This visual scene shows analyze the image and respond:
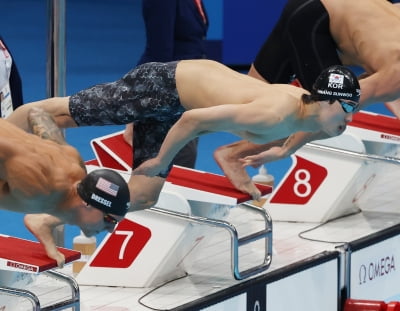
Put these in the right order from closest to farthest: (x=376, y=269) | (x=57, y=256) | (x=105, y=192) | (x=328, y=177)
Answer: (x=105, y=192)
(x=57, y=256)
(x=376, y=269)
(x=328, y=177)

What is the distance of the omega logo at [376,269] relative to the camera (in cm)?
621

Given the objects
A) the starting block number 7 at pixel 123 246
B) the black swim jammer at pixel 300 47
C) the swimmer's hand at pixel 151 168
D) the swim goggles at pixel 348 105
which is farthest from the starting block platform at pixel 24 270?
the black swim jammer at pixel 300 47

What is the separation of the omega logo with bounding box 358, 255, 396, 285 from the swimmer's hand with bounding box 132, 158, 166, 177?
1588mm

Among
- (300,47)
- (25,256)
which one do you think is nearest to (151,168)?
(25,256)

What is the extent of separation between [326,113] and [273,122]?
21 cm

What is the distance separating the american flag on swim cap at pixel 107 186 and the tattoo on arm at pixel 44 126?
46 cm

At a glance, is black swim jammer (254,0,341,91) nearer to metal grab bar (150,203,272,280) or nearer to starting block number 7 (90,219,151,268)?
metal grab bar (150,203,272,280)

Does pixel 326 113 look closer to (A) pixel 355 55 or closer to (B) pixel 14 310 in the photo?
(A) pixel 355 55

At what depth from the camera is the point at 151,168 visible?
494 cm

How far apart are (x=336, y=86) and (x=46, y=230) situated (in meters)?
1.24

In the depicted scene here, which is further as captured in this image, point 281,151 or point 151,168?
point 281,151

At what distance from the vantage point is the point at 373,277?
249 inches

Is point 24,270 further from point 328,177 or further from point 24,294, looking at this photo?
point 328,177

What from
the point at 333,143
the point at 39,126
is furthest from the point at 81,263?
the point at 333,143
